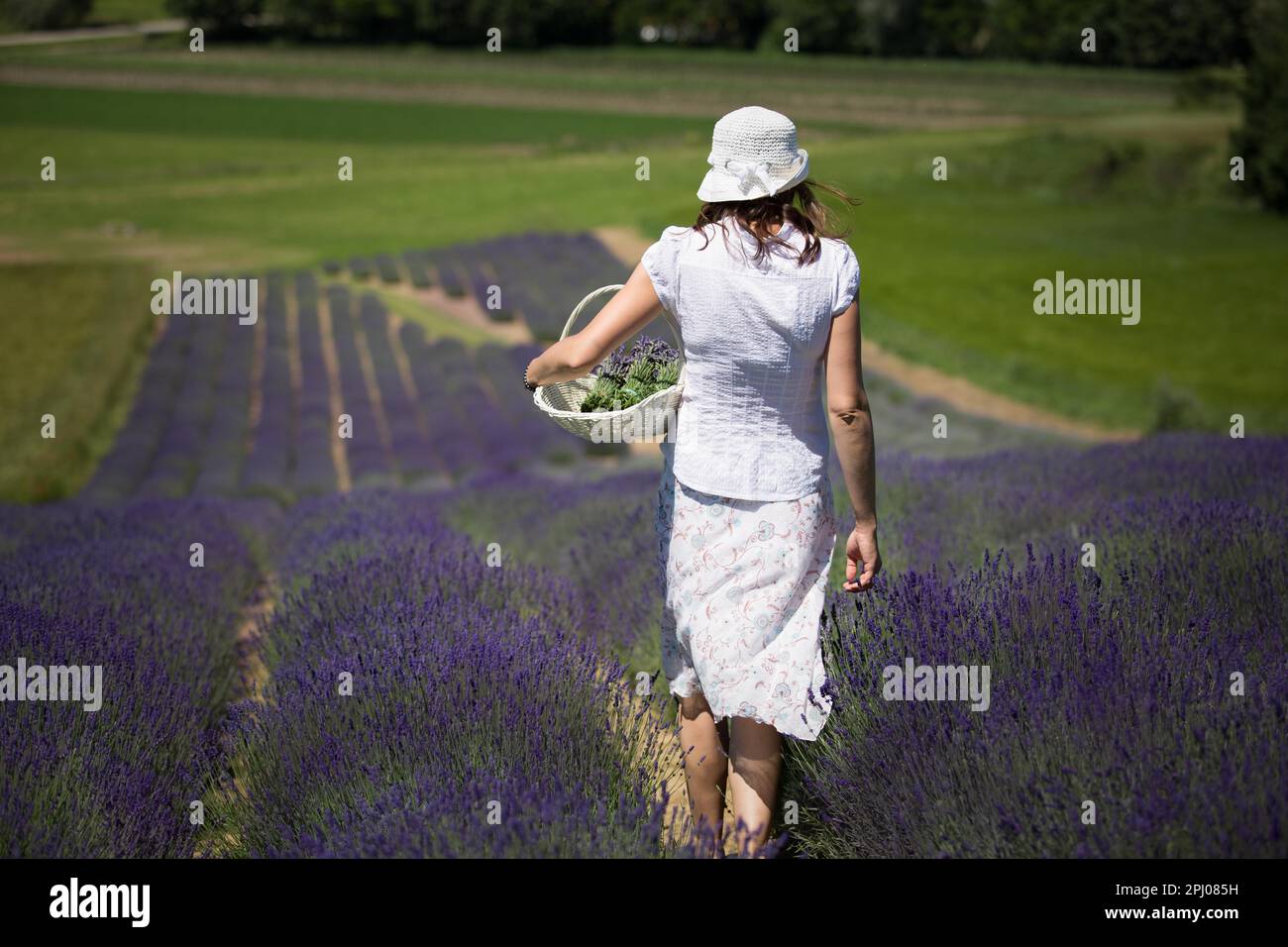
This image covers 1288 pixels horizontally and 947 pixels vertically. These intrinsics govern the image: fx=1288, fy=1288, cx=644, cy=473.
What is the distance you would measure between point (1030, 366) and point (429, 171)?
62.6 ft

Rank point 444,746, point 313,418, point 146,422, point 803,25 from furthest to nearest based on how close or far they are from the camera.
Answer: point 803,25
point 313,418
point 146,422
point 444,746

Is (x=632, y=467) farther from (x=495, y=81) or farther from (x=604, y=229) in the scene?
(x=495, y=81)

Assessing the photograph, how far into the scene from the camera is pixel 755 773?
8.48 feet

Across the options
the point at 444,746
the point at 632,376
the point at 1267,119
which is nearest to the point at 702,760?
the point at 444,746

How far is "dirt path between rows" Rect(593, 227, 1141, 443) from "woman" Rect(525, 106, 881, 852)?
1070 centimetres

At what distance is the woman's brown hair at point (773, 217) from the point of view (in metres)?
2.40

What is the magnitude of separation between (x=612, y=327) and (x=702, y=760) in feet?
2.99

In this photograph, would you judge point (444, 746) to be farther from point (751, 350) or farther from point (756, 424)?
point (751, 350)

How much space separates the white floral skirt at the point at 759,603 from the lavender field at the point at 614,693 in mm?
239

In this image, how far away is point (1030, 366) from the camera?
17.4 meters

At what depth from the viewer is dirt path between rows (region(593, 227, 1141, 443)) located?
13609 millimetres

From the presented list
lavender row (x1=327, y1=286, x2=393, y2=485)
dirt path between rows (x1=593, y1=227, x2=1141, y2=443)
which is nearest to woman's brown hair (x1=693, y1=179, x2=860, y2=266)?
lavender row (x1=327, y1=286, x2=393, y2=485)

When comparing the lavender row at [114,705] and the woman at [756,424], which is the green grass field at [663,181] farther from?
the woman at [756,424]

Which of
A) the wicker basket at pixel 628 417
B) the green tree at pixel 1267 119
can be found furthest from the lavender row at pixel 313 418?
the green tree at pixel 1267 119
